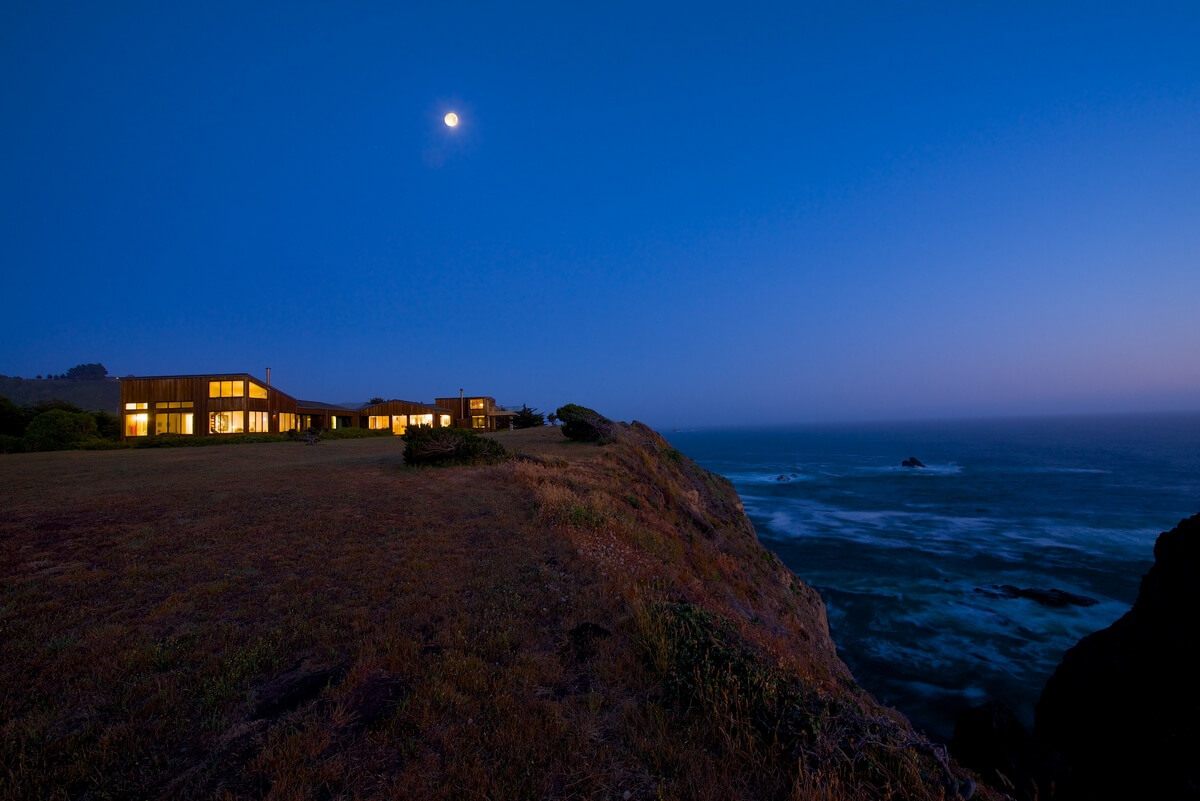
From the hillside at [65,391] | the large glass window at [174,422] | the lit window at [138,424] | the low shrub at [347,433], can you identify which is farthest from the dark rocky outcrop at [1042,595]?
the hillside at [65,391]

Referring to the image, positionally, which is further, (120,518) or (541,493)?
(541,493)

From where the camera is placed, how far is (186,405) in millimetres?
40562

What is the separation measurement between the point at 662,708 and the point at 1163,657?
11.5 meters

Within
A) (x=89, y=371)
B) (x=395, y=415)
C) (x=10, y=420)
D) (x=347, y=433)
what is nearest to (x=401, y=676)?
(x=347, y=433)

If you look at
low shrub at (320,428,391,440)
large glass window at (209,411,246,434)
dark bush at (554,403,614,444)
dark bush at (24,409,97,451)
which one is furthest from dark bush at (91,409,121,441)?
dark bush at (554,403,614,444)

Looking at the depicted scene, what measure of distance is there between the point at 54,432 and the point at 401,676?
41293 mm

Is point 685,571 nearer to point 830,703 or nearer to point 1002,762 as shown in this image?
point 830,703

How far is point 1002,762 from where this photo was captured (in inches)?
339

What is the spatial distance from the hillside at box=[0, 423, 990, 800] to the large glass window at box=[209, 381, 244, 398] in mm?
38225

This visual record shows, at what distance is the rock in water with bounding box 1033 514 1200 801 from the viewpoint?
297 inches

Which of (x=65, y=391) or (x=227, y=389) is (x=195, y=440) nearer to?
Result: (x=227, y=389)

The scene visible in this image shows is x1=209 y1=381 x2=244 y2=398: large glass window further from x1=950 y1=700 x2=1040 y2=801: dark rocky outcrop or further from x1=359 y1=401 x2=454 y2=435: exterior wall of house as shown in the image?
Result: x1=950 y1=700 x2=1040 y2=801: dark rocky outcrop

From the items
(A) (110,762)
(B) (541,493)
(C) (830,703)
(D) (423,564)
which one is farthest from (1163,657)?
(A) (110,762)

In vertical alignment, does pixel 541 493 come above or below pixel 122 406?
below
